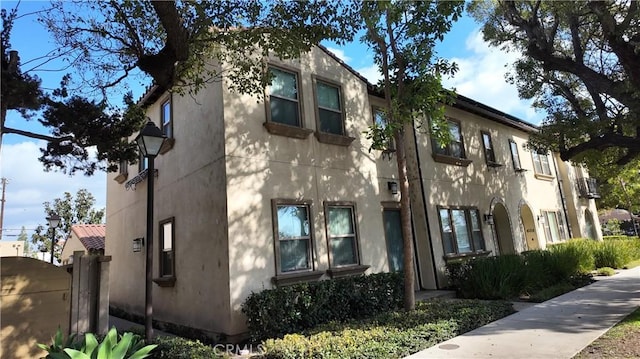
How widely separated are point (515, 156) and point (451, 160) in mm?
6055

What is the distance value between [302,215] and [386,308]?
9.64ft

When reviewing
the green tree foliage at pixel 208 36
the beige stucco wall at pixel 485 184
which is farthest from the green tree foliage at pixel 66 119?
the beige stucco wall at pixel 485 184

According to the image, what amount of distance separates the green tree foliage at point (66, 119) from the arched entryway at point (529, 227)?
651 inches

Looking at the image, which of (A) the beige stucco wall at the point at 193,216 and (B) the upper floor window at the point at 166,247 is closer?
(A) the beige stucco wall at the point at 193,216

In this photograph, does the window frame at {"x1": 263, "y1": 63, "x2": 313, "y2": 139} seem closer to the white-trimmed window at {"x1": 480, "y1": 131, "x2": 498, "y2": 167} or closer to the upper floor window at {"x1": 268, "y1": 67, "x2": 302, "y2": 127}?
the upper floor window at {"x1": 268, "y1": 67, "x2": 302, "y2": 127}

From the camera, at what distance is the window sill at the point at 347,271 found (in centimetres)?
930

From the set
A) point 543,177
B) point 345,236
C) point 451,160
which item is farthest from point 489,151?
point 345,236

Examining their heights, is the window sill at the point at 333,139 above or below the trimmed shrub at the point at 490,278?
above

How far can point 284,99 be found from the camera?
969 cm

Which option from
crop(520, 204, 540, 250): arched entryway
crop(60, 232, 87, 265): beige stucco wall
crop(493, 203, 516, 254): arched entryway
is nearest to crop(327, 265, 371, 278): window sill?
crop(493, 203, 516, 254): arched entryway

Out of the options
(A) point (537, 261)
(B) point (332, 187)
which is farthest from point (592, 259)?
(B) point (332, 187)

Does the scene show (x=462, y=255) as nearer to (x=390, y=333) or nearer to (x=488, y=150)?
(x=488, y=150)

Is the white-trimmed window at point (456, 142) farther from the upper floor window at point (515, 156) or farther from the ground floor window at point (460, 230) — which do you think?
the upper floor window at point (515, 156)

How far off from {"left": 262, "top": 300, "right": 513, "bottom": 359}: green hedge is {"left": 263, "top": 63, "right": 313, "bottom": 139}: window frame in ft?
14.3
